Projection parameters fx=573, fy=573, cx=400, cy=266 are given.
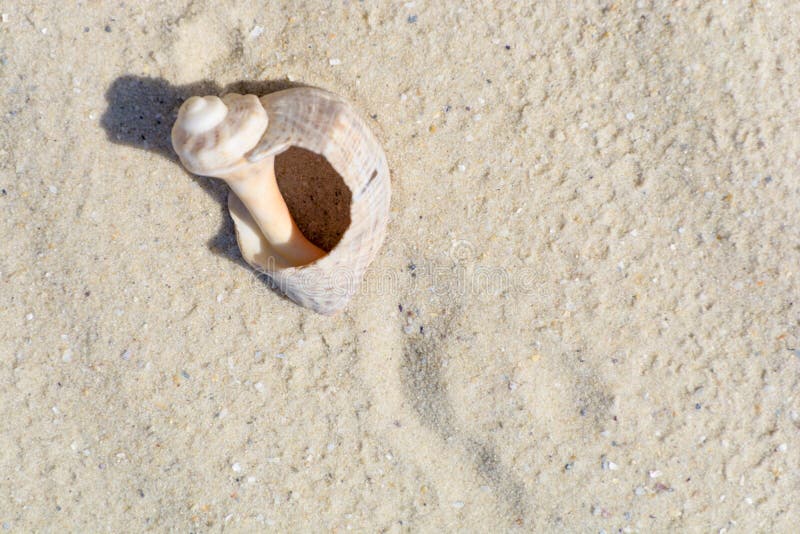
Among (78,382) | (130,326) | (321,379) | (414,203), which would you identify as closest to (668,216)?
(414,203)

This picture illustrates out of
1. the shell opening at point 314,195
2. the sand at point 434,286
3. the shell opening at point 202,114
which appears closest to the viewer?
the shell opening at point 202,114

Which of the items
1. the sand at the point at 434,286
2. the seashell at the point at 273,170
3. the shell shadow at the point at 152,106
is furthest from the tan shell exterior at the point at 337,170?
the shell shadow at the point at 152,106

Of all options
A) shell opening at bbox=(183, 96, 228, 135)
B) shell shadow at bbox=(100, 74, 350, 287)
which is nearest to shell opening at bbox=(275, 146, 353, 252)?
shell shadow at bbox=(100, 74, 350, 287)

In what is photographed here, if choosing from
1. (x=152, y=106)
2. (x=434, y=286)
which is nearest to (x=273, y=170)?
(x=152, y=106)

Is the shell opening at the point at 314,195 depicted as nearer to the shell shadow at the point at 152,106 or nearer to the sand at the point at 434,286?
the shell shadow at the point at 152,106

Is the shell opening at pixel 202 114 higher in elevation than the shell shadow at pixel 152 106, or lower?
higher

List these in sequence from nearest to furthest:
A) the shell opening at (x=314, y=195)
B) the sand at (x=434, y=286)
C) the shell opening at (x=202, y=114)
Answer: the shell opening at (x=202, y=114), the sand at (x=434, y=286), the shell opening at (x=314, y=195)

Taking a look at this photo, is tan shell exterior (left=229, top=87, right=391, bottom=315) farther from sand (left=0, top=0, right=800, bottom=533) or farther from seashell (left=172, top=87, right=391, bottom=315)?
sand (left=0, top=0, right=800, bottom=533)

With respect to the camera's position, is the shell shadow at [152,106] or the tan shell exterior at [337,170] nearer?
the tan shell exterior at [337,170]
